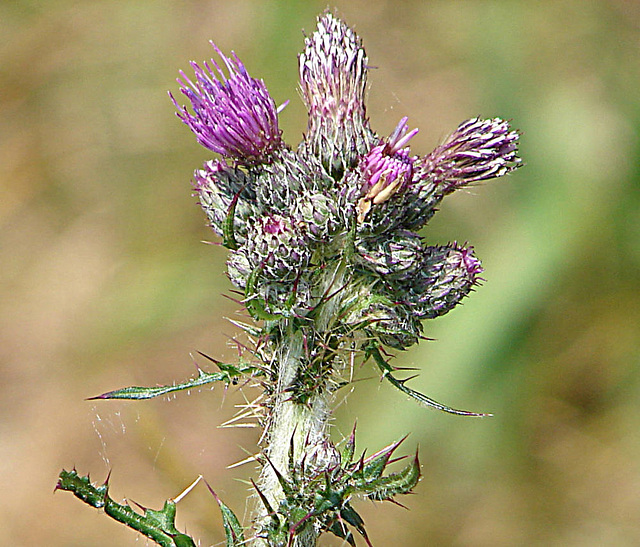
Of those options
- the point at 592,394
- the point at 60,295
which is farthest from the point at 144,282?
the point at 592,394

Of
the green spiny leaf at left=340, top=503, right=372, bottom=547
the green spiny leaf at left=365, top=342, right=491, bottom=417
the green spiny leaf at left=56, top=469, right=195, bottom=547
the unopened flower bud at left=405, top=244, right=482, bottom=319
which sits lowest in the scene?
the green spiny leaf at left=340, top=503, right=372, bottom=547

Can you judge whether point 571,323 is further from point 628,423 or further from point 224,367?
point 224,367

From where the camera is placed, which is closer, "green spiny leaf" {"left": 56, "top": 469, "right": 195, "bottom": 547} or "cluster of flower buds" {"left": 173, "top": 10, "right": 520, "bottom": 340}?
"green spiny leaf" {"left": 56, "top": 469, "right": 195, "bottom": 547}

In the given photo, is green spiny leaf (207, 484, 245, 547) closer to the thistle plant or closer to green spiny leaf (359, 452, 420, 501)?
the thistle plant

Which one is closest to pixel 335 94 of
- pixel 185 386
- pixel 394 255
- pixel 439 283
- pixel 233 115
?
pixel 233 115

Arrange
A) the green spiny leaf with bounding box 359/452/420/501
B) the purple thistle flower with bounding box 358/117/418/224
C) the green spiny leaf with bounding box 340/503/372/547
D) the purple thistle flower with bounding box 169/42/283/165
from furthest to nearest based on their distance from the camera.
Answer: the purple thistle flower with bounding box 169/42/283/165 → the purple thistle flower with bounding box 358/117/418/224 → the green spiny leaf with bounding box 340/503/372/547 → the green spiny leaf with bounding box 359/452/420/501

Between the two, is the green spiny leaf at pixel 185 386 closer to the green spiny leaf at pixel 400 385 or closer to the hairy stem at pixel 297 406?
the hairy stem at pixel 297 406

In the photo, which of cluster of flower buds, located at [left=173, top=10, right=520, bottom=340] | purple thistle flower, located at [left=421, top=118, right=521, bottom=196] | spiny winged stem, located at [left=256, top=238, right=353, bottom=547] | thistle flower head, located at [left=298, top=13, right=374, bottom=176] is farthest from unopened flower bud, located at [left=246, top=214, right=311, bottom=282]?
purple thistle flower, located at [left=421, top=118, right=521, bottom=196]

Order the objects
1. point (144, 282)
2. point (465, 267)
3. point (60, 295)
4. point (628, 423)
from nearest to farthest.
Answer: point (465, 267) < point (628, 423) < point (144, 282) < point (60, 295)
